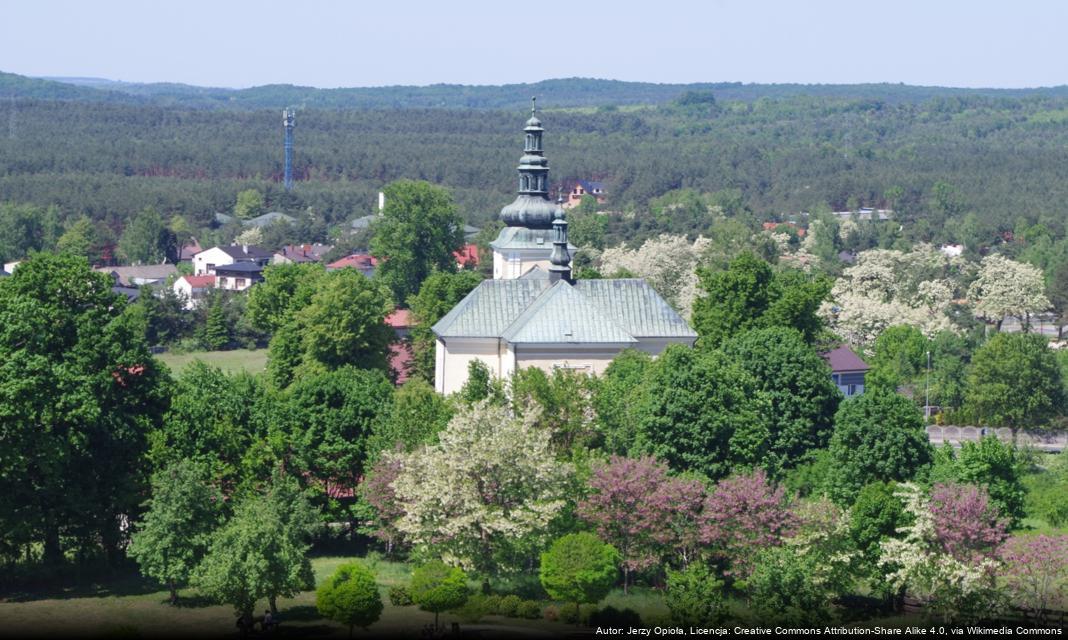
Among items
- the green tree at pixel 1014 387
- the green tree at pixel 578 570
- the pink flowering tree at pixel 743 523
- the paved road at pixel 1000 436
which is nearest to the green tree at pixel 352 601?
the green tree at pixel 578 570

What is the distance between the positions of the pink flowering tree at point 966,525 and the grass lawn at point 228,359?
49506mm

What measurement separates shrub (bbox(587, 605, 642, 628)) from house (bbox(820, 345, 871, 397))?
3133 centimetres

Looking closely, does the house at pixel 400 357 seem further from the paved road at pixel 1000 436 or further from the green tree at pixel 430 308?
the paved road at pixel 1000 436

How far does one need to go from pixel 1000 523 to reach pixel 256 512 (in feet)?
58.7

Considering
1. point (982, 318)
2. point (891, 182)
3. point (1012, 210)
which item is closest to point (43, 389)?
point (982, 318)

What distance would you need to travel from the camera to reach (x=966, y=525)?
4369 centimetres

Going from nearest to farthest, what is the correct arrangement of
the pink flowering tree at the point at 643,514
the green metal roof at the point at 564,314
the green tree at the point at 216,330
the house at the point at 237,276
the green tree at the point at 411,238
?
the pink flowering tree at the point at 643,514
the green metal roof at the point at 564,314
the green tree at the point at 411,238
the green tree at the point at 216,330
the house at the point at 237,276

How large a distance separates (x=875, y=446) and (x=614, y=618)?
34.2 ft

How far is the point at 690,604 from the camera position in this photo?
137ft

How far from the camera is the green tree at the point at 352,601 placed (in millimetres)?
41812

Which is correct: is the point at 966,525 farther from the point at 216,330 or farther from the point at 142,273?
the point at 142,273

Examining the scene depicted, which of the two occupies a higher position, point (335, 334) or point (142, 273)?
point (142, 273)

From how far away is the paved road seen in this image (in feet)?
230

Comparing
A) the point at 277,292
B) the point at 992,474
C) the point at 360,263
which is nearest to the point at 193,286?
the point at 360,263
